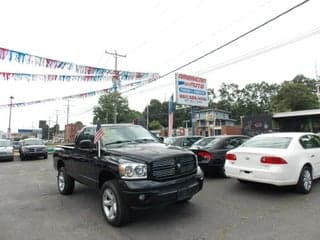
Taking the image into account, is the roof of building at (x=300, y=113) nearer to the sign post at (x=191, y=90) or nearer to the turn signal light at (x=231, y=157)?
the sign post at (x=191, y=90)

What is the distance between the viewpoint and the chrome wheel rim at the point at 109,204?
4289mm

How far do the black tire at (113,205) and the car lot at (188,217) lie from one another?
14cm

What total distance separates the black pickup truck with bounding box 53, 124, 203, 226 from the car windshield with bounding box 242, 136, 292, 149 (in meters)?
2.51

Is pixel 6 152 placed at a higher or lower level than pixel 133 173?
lower

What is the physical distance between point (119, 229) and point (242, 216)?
7.29ft

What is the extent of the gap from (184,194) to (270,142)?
3357 millimetres

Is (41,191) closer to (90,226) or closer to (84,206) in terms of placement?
(84,206)

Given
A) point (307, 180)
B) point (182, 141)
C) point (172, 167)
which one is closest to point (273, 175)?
point (307, 180)

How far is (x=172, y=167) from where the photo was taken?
4.32m

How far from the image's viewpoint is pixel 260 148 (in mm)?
6277

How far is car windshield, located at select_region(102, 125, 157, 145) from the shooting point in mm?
5336

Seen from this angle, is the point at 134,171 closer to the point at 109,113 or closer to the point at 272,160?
the point at 272,160

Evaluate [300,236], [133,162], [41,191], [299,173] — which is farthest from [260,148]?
[41,191]

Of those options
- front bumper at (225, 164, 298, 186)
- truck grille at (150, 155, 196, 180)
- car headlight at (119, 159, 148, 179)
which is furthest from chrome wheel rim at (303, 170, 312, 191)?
car headlight at (119, 159, 148, 179)
